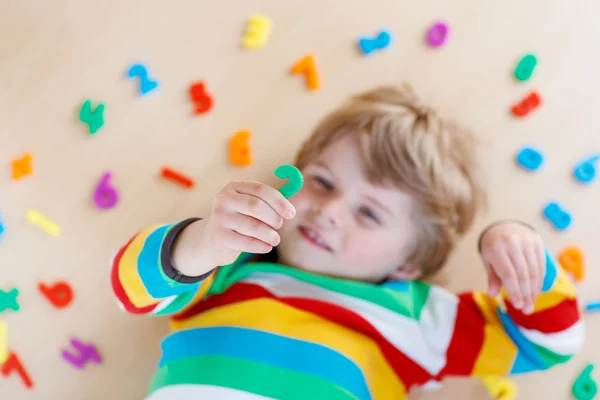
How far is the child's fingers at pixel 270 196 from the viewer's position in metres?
0.52

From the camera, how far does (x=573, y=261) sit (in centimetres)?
91

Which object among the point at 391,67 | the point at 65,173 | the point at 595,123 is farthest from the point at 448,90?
the point at 65,173

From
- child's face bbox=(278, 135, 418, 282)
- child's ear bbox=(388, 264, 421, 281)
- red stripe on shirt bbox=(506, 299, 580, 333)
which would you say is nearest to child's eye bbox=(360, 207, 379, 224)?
child's face bbox=(278, 135, 418, 282)

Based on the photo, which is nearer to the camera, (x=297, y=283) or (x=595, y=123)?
(x=297, y=283)

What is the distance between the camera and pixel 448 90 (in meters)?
0.96

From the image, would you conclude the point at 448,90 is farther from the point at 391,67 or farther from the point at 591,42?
the point at 591,42

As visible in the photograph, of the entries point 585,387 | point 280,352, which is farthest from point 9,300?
point 585,387

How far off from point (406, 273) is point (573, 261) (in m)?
0.28

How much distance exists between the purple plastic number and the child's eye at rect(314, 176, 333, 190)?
36 centimetres

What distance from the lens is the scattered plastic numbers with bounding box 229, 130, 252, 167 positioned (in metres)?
0.93

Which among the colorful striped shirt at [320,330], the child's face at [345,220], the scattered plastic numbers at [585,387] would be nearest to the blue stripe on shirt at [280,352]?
the colorful striped shirt at [320,330]

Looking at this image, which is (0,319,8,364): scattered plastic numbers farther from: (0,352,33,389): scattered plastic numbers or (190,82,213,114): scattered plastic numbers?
(190,82,213,114): scattered plastic numbers

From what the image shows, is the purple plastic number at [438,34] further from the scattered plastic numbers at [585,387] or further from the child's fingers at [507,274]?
the scattered plastic numbers at [585,387]

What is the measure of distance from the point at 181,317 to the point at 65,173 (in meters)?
0.30
